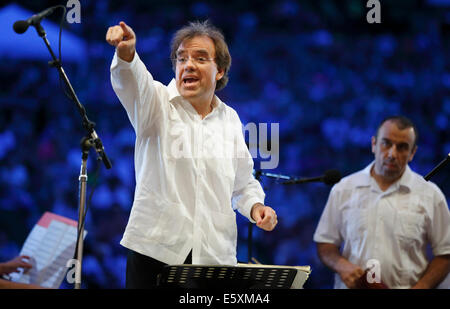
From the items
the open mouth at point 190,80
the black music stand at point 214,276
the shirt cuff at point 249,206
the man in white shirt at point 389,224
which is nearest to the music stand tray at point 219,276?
the black music stand at point 214,276

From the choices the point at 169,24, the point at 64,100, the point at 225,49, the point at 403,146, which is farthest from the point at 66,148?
the point at 403,146

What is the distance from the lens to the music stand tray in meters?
1.61

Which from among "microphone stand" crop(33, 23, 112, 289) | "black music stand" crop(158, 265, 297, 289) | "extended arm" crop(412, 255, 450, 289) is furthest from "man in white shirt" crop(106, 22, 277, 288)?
"extended arm" crop(412, 255, 450, 289)

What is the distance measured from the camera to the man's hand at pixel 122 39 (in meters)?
1.70

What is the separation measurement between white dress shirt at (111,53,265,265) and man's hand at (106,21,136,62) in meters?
0.03

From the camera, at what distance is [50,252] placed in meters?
2.84

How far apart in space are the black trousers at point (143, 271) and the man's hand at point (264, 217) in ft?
1.34

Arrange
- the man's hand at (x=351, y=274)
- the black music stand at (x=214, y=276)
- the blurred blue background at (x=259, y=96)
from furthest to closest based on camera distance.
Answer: the blurred blue background at (x=259, y=96) → the man's hand at (x=351, y=274) → the black music stand at (x=214, y=276)

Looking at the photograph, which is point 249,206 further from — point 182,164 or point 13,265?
point 13,265

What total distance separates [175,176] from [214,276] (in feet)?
1.61

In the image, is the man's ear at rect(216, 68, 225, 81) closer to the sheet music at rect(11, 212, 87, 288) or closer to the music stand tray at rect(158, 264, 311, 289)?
the music stand tray at rect(158, 264, 311, 289)

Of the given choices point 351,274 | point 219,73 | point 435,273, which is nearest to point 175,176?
point 219,73

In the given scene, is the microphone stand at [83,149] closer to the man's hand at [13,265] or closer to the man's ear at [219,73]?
the man's ear at [219,73]
